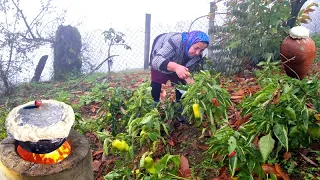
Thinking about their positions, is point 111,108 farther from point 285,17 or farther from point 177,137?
point 285,17

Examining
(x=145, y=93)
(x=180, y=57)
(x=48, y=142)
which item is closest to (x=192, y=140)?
(x=145, y=93)

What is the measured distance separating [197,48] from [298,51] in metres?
0.88

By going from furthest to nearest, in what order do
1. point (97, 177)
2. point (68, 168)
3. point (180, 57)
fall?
1. point (180, 57)
2. point (97, 177)
3. point (68, 168)

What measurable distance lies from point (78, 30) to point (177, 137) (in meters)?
4.94

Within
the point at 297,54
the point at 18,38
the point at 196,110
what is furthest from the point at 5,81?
the point at 297,54

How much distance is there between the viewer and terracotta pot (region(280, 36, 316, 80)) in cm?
215

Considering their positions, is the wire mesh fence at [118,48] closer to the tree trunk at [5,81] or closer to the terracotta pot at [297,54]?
the tree trunk at [5,81]

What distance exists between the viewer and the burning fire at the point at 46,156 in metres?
1.83

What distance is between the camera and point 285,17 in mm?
4059

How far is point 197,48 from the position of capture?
8.83 ft

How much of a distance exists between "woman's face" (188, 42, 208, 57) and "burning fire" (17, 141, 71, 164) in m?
1.44

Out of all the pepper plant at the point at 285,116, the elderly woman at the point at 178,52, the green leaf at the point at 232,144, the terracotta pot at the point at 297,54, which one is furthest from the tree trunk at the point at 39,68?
the green leaf at the point at 232,144

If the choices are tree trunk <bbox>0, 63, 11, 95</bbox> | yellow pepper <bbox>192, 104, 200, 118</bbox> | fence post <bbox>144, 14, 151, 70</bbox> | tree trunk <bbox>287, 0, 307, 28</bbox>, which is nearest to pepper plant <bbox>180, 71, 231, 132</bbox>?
yellow pepper <bbox>192, 104, 200, 118</bbox>

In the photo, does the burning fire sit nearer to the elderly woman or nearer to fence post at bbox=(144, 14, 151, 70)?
the elderly woman
